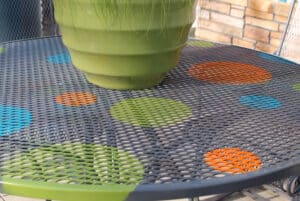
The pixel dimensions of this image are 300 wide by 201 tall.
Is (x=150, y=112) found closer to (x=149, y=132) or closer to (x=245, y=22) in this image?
(x=149, y=132)

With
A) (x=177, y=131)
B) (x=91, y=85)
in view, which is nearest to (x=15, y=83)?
(x=91, y=85)

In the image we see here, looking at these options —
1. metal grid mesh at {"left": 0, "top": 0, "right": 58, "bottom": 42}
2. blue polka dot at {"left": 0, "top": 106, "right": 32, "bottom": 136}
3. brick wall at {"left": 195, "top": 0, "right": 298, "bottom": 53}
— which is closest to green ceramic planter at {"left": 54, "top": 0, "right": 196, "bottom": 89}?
blue polka dot at {"left": 0, "top": 106, "right": 32, "bottom": 136}

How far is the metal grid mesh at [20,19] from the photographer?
79.7 inches

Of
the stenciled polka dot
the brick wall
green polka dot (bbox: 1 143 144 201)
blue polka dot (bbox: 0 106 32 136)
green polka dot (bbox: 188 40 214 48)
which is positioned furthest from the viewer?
the brick wall

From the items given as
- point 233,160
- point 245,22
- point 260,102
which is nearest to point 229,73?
point 260,102

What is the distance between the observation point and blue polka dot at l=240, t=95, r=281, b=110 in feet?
2.97

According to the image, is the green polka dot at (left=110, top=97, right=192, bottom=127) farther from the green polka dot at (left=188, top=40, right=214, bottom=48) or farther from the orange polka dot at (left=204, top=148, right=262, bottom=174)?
the green polka dot at (left=188, top=40, right=214, bottom=48)

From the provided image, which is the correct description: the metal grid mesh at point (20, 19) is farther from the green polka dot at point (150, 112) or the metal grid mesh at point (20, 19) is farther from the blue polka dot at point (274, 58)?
Result: the green polka dot at point (150, 112)

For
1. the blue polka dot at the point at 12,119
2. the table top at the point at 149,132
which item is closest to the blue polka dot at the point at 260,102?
the table top at the point at 149,132

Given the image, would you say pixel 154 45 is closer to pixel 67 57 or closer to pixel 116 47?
pixel 116 47

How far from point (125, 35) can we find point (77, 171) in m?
0.30

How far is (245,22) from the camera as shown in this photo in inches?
105

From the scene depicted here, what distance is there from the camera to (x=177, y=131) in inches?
30.9

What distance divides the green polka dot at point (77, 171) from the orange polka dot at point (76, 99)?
0.19 metres
